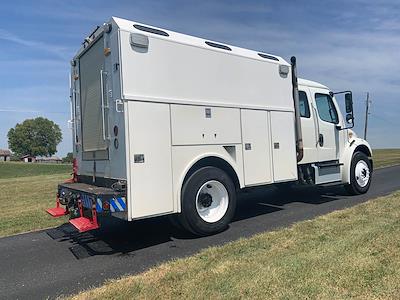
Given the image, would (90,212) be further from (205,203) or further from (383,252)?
(383,252)

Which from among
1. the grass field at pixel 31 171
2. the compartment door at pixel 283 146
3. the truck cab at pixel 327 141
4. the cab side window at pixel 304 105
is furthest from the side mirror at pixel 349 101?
the grass field at pixel 31 171

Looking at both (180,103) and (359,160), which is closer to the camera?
(180,103)

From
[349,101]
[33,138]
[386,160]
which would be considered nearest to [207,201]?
[349,101]

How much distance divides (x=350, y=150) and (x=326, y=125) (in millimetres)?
1031

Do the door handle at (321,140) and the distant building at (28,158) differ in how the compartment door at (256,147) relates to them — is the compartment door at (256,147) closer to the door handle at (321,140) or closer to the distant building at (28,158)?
the door handle at (321,140)

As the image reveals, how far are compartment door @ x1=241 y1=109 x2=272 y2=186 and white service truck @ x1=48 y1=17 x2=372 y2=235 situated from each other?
0.06 ft

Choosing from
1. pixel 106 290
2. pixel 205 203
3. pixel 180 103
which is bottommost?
pixel 106 290

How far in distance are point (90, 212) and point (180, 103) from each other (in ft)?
7.13

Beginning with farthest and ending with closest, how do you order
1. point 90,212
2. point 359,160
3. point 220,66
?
point 359,160, point 220,66, point 90,212

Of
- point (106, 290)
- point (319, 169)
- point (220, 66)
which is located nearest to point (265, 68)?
point (220, 66)

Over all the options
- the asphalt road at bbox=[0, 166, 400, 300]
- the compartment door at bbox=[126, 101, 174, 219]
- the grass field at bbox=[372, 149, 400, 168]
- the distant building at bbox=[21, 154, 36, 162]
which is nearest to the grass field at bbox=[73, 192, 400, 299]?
the asphalt road at bbox=[0, 166, 400, 300]

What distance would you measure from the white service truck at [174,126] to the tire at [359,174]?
218 cm

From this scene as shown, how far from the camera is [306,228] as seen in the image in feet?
21.7

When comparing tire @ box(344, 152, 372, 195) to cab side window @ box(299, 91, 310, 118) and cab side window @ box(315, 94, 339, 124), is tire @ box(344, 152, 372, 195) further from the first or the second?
cab side window @ box(299, 91, 310, 118)
